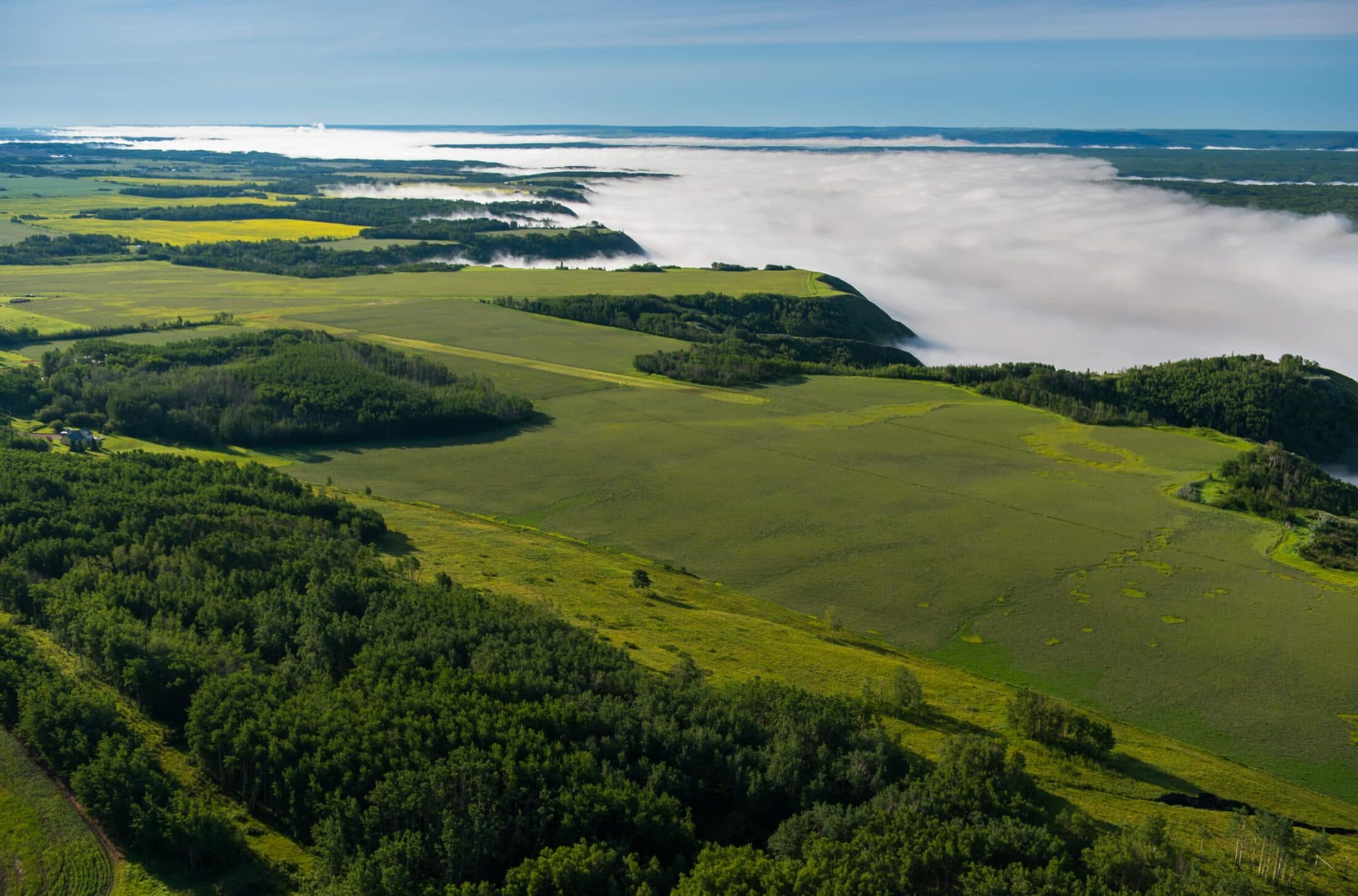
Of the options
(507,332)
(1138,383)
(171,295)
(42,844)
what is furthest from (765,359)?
(42,844)

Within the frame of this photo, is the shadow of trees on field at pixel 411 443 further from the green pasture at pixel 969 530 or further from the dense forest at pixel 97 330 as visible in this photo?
the dense forest at pixel 97 330

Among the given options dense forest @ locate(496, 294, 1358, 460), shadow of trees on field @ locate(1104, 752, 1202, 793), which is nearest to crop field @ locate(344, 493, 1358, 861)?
shadow of trees on field @ locate(1104, 752, 1202, 793)

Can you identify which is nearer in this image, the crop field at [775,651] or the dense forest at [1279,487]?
the crop field at [775,651]

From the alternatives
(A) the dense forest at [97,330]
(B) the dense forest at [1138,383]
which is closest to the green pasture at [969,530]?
(B) the dense forest at [1138,383]

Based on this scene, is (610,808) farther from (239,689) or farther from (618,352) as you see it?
(618,352)

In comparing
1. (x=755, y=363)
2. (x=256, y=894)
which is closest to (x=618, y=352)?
(x=755, y=363)

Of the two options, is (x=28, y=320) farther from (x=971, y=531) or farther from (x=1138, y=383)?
(x=1138, y=383)

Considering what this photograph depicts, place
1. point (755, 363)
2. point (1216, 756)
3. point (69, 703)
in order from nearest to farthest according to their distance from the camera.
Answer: point (69, 703) < point (1216, 756) < point (755, 363)

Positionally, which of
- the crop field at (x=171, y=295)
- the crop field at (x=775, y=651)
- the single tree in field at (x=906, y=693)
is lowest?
the crop field at (x=775, y=651)
